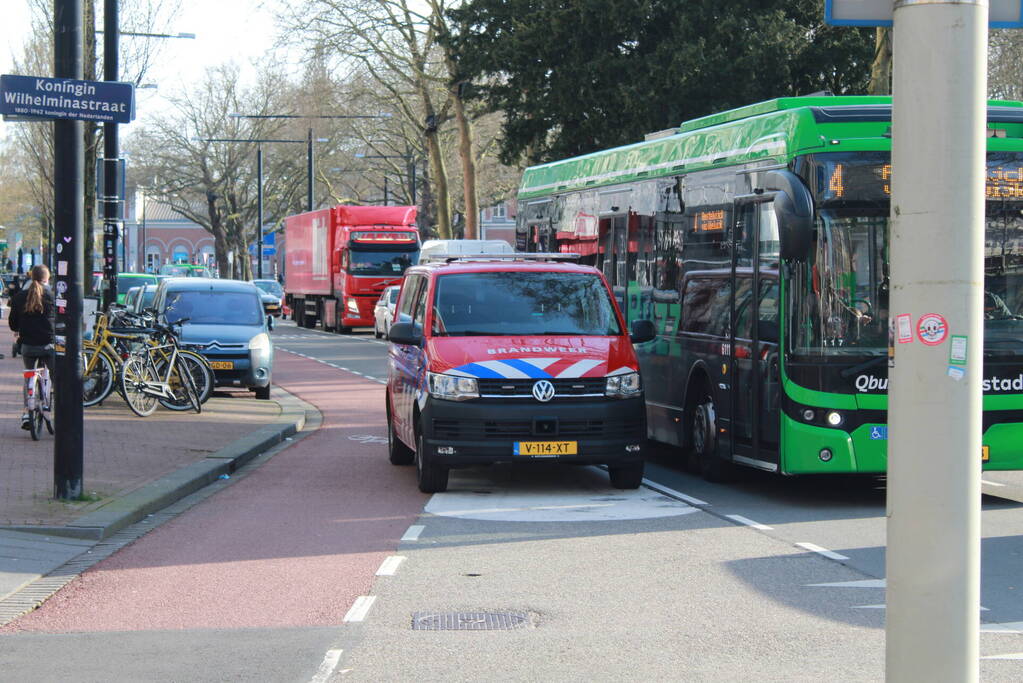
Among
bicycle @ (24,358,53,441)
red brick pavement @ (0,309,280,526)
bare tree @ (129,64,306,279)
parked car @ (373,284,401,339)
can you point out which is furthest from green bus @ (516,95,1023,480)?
bare tree @ (129,64,306,279)

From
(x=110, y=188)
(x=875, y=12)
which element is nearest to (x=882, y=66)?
(x=110, y=188)

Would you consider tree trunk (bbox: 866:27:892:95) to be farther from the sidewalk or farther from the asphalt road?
the asphalt road

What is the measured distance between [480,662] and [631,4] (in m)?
26.0

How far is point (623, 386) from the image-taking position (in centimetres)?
1220

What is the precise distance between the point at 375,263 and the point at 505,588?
123 feet

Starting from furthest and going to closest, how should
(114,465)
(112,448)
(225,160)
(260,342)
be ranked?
(225,160) < (260,342) < (112,448) < (114,465)

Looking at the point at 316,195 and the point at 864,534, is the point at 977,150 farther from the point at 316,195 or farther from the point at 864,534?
the point at 316,195

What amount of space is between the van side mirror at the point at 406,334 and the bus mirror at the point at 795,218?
3464 mm

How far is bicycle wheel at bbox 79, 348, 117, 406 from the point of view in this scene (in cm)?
1911

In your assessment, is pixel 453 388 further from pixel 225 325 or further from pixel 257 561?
pixel 225 325

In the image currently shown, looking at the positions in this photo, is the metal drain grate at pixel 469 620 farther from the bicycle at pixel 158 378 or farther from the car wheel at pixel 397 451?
the bicycle at pixel 158 378

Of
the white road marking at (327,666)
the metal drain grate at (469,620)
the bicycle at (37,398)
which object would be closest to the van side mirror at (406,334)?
the bicycle at (37,398)

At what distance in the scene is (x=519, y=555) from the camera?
947 cm

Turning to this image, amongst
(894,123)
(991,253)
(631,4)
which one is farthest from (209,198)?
(894,123)
